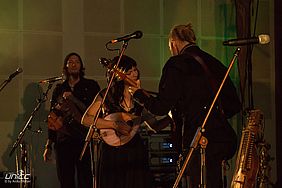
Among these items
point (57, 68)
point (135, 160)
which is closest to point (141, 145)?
point (135, 160)

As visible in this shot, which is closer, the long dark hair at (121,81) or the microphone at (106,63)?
the microphone at (106,63)

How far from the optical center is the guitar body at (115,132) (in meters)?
4.40

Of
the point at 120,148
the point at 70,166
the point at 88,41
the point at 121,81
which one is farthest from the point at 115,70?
the point at 88,41

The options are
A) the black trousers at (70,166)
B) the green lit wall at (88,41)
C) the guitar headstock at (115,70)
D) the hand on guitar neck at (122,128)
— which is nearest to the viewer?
the guitar headstock at (115,70)

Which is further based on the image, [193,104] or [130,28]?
[130,28]

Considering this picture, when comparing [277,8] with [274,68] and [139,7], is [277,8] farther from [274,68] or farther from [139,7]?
[139,7]

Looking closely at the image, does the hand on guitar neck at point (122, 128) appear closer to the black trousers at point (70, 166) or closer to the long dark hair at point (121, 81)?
the long dark hair at point (121, 81)

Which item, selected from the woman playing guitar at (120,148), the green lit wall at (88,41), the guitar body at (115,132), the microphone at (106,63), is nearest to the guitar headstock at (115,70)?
the microphone at (106,63)

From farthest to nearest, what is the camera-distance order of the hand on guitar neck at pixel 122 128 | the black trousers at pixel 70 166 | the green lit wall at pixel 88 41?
the green lit wall at pixel 88 41, the black trousers at pixel 70 166, the hand on guitar neck at pixel 122 128

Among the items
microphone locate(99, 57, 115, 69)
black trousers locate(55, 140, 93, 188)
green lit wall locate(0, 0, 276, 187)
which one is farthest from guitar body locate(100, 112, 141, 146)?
green lit wall locate(0, 0, 276, 187)

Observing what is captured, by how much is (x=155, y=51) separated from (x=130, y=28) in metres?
0.49

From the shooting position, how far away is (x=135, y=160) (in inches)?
174

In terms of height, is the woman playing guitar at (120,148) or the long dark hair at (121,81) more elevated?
the long dark hair at (121,81)

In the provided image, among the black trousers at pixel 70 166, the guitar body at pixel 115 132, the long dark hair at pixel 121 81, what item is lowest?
the black trousers at pixel 70 166
